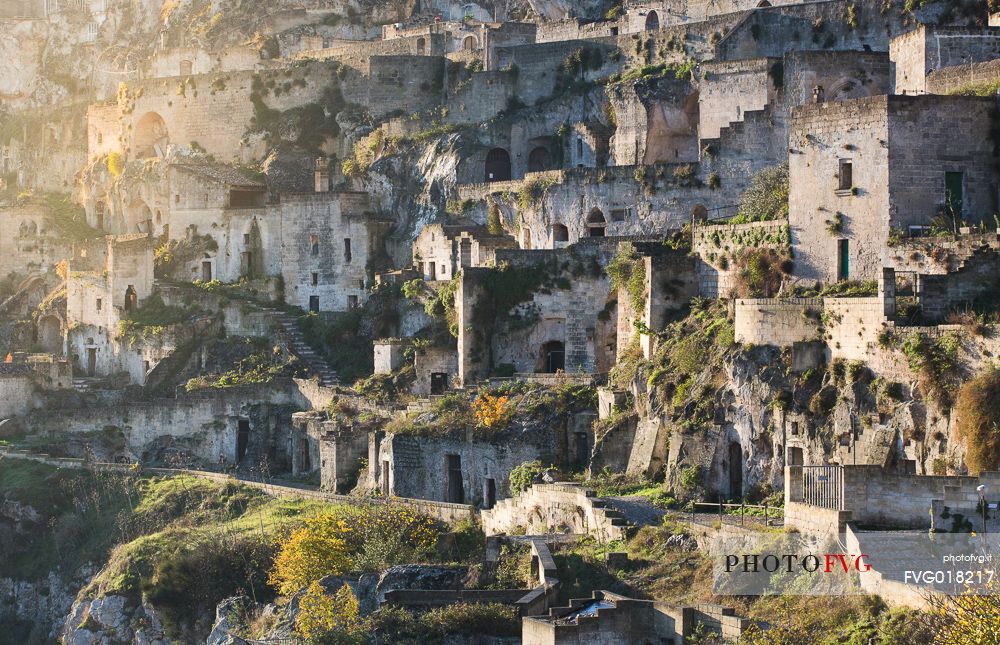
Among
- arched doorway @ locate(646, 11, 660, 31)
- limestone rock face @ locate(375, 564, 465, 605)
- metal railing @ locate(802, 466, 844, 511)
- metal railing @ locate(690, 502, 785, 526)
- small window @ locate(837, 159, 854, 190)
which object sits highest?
arched doorway @ locate(646, 11, 660, 31)

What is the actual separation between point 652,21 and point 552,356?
55.9 ft

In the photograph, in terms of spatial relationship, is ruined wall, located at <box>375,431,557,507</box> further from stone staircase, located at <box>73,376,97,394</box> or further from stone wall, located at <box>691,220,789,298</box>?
stone staircase, located at <box>73,376,97,394</box>

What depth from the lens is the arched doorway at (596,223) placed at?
194 feet

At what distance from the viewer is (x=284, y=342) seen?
218ft

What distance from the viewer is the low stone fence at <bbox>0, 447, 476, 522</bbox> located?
50.5 metres

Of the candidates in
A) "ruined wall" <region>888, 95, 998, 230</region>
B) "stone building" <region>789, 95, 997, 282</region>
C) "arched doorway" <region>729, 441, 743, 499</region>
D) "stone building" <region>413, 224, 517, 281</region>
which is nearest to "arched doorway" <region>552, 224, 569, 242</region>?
"stone building" <region>413, 224, 517, 281</region>

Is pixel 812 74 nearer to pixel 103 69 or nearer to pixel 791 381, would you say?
pixel 791 381

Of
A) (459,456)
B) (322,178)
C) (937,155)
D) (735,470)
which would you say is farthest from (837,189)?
(322,178)

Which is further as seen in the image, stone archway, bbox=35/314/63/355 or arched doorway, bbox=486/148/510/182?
stone archway, bbox=35/314/63/355

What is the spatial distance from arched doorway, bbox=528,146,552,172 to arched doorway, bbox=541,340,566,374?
460 inches

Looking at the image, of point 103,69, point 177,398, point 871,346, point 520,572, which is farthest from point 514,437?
point 103,69

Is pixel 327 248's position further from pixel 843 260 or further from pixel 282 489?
pixel 843 260

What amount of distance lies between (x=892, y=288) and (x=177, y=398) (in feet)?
101

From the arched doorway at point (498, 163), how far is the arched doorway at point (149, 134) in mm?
19411
